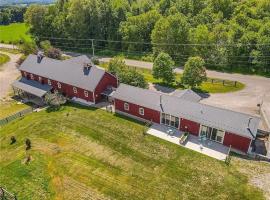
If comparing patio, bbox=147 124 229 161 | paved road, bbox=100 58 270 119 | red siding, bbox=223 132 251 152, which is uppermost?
paved road, bbox=100 58 270 119

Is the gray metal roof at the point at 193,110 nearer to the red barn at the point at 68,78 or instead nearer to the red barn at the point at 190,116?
the red barn at the point at 190,116

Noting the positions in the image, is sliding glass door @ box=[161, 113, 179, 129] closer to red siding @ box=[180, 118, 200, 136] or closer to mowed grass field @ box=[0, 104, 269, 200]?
red siding @ box=[180, 118, 200, 136]

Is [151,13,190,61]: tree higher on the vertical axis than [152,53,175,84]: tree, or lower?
higher

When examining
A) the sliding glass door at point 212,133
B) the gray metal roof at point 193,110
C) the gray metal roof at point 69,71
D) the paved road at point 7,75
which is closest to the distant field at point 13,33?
the paved road at point 7,75

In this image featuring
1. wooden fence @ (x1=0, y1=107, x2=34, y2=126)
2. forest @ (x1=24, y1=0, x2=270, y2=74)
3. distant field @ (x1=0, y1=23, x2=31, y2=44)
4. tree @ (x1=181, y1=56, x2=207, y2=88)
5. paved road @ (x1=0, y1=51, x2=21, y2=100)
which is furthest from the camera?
distant field @ (x1=0, y1=23, x2=31, y2=44)

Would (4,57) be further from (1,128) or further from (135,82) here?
(135,82)

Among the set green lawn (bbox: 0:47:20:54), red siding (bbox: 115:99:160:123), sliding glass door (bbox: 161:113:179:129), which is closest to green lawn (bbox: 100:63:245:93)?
red siding (bbox: 115:99:160:123)

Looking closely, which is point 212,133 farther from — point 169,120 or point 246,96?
point 246,96
